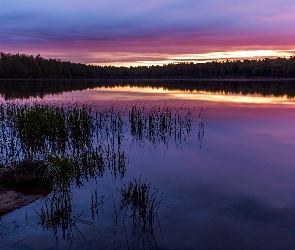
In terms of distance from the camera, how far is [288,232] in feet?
17.7

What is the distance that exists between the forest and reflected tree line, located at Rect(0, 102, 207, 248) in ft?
326

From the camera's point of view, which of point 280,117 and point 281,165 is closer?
point 281,165

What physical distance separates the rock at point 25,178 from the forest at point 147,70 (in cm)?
10664

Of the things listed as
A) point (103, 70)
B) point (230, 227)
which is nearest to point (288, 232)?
point (230, 227)

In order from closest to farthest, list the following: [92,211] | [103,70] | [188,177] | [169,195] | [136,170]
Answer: [92,211] < [169,195] < [188,177] < [136,170] < [103,70]

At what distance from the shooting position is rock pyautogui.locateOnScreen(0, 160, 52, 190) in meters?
7.35

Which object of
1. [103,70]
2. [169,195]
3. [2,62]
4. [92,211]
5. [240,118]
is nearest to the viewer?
[92,211]

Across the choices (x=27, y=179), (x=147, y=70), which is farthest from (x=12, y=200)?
(x=147, y=70)

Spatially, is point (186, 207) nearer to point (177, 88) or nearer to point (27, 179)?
point (27, 179)

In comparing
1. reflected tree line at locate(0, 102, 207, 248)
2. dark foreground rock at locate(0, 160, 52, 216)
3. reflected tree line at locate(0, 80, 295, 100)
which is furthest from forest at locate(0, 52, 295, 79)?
dark foreground rock at locate(0, 160, 52, 216)

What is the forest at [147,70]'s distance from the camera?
106750mm

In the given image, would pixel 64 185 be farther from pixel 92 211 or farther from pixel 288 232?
pixel 288 232

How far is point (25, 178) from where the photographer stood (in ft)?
24.2

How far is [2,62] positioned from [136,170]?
111149 millimetres
